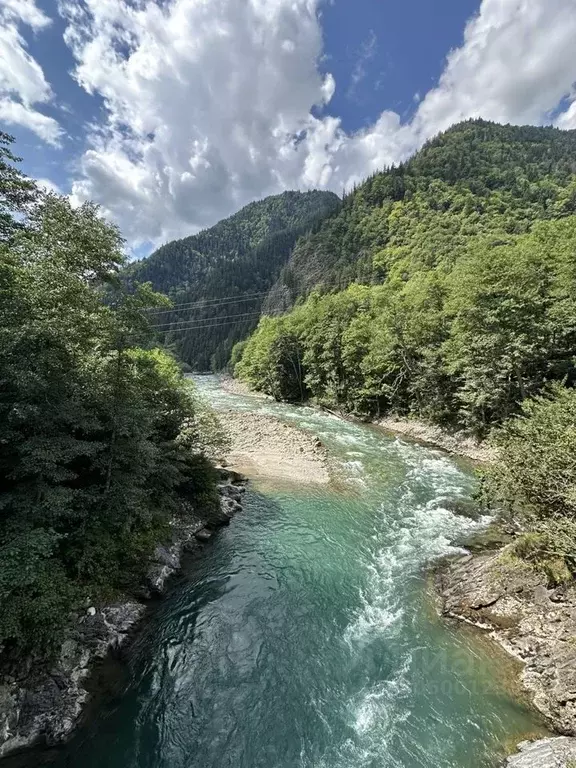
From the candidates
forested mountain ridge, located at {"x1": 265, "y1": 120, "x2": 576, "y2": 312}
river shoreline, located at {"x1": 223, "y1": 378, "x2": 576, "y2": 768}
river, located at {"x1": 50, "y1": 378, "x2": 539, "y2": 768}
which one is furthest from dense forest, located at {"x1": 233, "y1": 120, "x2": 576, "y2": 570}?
river, located at {"x1": 50, "y1": 378, "x2": 539, "y2": 768}

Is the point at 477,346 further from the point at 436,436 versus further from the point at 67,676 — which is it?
the point at 67,676

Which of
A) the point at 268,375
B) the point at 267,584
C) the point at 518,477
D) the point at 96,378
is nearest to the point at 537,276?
the point at 518,477

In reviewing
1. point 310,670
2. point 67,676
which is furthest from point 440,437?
point 67,676

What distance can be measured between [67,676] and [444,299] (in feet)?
129

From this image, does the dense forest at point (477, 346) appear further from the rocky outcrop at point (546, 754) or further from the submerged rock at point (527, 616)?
the rocky outcrop at point (546, 754)

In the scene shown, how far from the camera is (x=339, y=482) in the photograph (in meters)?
23.1

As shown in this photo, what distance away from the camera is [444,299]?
37.3 meters

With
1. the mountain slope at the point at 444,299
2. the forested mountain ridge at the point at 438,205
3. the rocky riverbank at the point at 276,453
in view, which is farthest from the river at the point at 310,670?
the forested mountain ridge at the point at 438,205

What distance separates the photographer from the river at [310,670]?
7957 millimetres

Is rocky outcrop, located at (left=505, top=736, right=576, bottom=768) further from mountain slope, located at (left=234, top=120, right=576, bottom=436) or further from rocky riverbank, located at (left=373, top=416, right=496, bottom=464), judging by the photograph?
mountain slope, located at (left=234, top=120, right=576, bottom=436)

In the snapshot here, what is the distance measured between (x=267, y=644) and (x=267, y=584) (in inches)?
109

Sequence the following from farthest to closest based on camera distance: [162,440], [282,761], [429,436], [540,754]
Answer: [429,436], [162,440], [282,761], [540,754]

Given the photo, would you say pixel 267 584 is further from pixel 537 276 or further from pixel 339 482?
pixel 537 276

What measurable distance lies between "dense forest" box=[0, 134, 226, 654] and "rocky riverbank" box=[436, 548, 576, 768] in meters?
11.1
